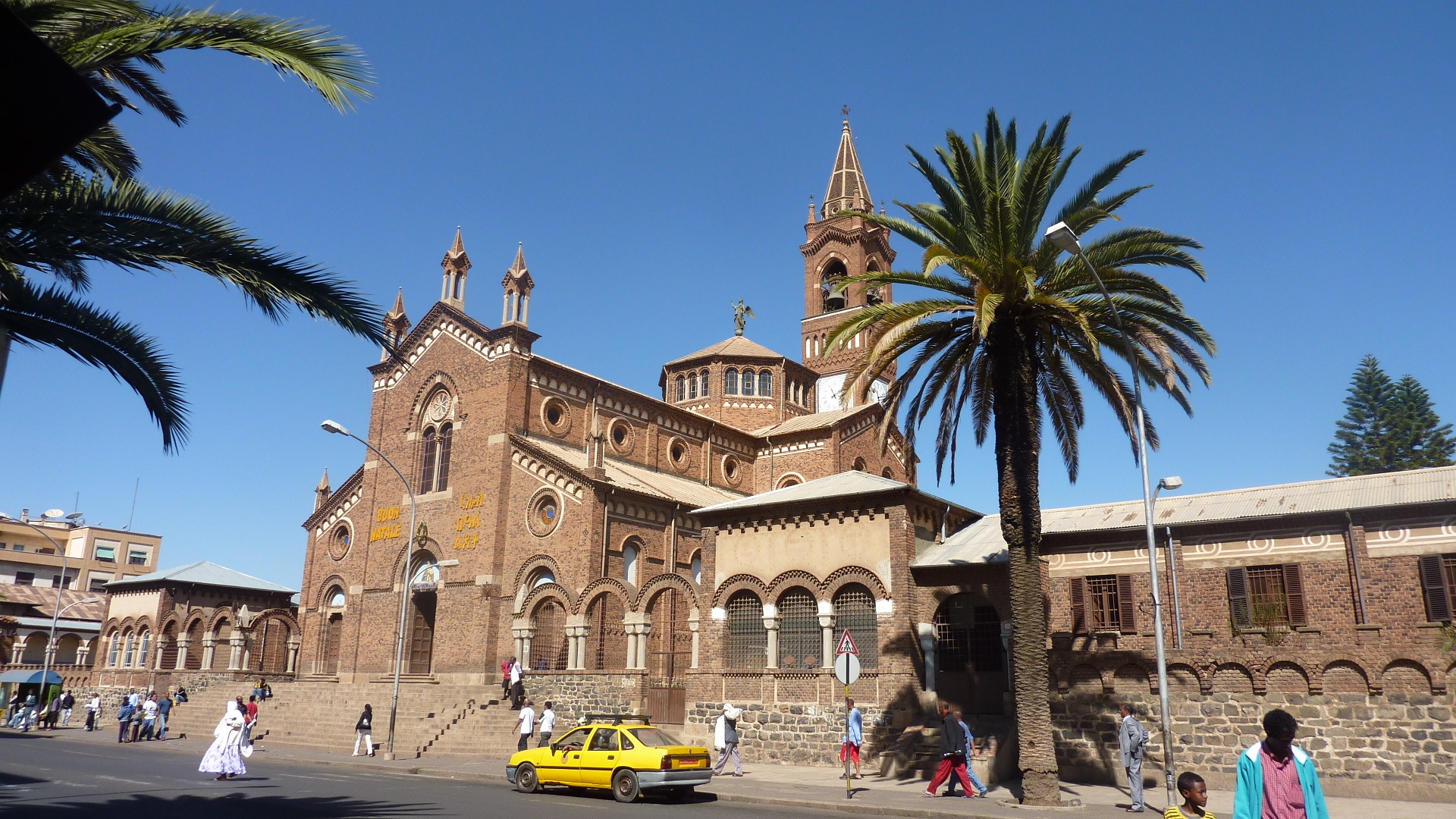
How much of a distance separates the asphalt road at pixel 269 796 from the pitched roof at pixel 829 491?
30.2 feet

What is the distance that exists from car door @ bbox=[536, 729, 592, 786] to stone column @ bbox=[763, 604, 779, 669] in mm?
7717

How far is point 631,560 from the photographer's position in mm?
34875

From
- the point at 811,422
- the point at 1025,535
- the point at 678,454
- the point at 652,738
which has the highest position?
the point at 811,422

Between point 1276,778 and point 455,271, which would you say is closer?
point 1276,778

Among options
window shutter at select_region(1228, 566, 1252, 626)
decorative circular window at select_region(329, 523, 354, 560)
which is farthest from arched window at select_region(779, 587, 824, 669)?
decorative circular window at select_region(329, 523, 354, 560)

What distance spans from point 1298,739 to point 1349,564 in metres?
3.75

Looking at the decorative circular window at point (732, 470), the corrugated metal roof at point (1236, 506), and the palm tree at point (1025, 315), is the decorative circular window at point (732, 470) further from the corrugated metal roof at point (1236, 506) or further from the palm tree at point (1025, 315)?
the palm tree at point (1025, 315)

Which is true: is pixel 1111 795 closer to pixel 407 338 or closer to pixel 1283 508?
pixel 1283 508

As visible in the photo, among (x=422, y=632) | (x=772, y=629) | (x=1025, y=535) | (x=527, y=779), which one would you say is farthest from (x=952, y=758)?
(x=422, y=632)

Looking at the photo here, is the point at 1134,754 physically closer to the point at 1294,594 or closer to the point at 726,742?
the point at 1294,594

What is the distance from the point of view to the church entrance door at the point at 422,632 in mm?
37750

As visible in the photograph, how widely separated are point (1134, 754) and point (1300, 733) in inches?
186

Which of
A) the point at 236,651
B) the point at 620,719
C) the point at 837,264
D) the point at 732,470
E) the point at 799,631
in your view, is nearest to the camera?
the point at 620,719

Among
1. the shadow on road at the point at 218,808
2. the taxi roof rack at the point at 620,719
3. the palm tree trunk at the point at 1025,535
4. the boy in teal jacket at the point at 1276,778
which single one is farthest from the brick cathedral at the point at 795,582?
the boy in teal jacket at the point at 1276,778
